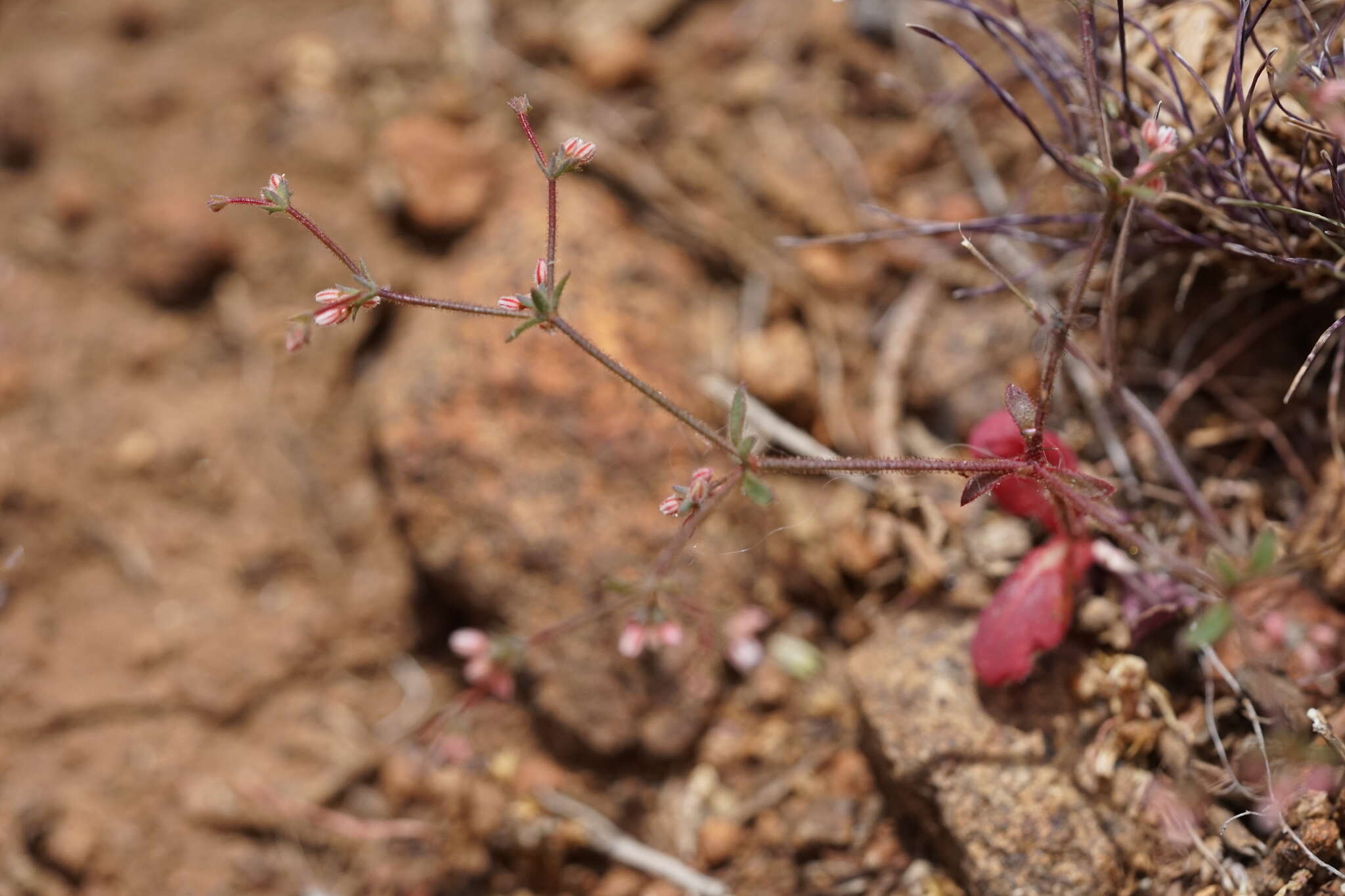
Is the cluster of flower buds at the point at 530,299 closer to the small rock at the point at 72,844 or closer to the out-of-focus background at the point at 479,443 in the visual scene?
the out-of-focus background at the point at 479,443

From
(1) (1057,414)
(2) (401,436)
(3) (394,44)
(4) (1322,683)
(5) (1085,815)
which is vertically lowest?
(5) (1085,815)

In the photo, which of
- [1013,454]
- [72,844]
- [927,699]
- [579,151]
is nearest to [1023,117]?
[1013,454]

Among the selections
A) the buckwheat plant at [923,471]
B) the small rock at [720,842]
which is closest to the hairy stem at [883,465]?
the buckwheat plant at [923,471]

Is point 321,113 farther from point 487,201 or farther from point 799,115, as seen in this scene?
point 799,115

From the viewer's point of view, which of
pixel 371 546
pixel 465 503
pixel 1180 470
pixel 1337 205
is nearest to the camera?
pixel 1337 205

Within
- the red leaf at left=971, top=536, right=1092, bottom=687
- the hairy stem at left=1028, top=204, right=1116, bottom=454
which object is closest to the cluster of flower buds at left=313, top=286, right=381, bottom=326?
the hairy stem at left=1028, top=204, right=1116, bottom=454

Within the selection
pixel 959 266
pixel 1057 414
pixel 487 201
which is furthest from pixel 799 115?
pixel 1057 414
